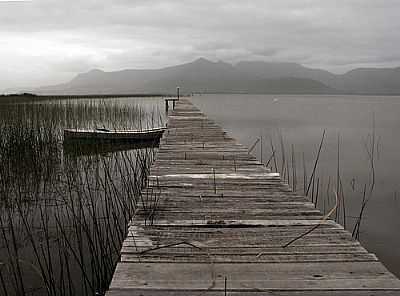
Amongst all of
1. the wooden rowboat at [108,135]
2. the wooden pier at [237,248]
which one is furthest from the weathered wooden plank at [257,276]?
the wooden rowboat at [108,135]

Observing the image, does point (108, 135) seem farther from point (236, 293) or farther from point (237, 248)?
point (236, 293)

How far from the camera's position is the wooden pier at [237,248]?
183 centimetres

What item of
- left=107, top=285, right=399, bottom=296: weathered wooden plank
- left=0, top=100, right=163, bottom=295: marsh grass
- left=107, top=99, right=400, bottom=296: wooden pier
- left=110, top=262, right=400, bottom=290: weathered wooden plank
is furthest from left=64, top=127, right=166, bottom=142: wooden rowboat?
left=107, top=285, right=399, bottom=296: weathered wooden plank

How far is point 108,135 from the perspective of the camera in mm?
10688

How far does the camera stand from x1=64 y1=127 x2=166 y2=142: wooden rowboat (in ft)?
33.4

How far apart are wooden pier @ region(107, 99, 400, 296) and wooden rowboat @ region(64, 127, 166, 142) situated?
699 centimetres

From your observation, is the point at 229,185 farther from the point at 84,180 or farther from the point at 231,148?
the point at 84,180

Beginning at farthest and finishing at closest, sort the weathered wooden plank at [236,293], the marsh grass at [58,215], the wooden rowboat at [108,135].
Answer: the wooden rowboat at [108,135] → the marsh grass at [58,215] → the weathered wooden plank at [236,293]

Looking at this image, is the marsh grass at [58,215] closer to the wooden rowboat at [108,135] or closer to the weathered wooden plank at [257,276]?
the wooden rowboat at [108,135]

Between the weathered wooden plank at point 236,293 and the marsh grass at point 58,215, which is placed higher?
the weathered wooden plank at point 236,293

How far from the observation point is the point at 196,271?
1.96 metres

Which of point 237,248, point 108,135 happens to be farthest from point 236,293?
point 108,135

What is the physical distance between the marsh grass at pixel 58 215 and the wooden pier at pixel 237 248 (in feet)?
1.93

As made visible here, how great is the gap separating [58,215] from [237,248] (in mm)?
3470
